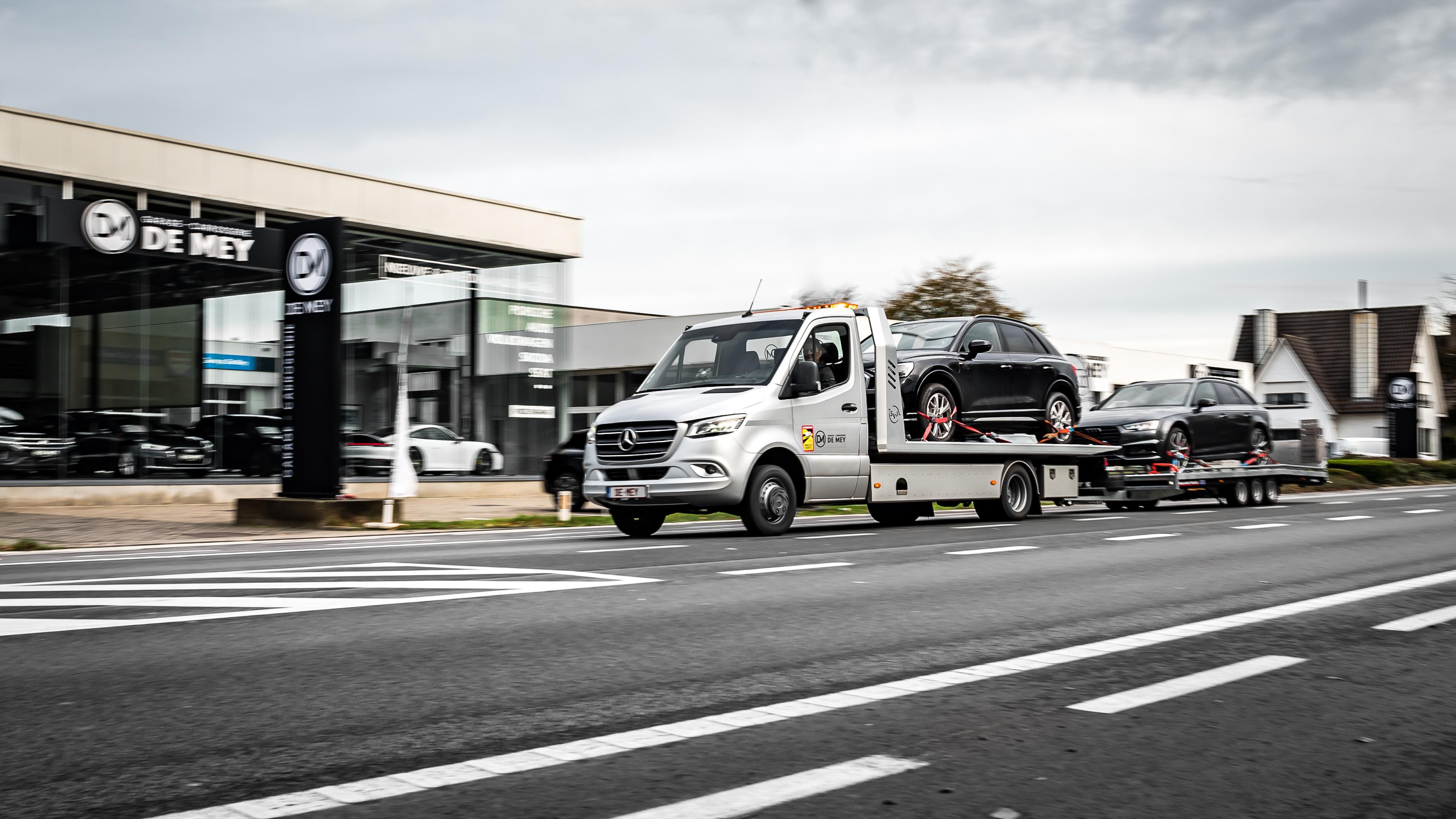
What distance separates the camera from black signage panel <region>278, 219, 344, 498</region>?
725 inches

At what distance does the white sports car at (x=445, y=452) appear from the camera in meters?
29.4

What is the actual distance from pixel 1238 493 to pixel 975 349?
938cm

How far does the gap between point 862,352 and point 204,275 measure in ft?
56.3

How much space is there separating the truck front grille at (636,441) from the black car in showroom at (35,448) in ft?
47.6

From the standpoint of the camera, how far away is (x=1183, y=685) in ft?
16.8

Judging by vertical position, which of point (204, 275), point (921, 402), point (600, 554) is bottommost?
point (600, 554)

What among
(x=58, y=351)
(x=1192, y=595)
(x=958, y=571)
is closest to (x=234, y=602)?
(x=958, y=571)

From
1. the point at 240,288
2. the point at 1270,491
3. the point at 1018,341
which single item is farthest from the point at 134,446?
the point at 1270,491

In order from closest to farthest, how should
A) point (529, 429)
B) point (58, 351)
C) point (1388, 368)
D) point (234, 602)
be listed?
1. point (234, 602)
2. point (58, 351)
3. point (529, 429)
4. point (1388, 368)

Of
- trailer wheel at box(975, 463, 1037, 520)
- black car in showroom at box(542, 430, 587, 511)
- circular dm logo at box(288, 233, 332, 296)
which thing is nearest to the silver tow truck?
trailer wheel at box(975, 463, 1037, 520)

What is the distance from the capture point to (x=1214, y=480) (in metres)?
21.5

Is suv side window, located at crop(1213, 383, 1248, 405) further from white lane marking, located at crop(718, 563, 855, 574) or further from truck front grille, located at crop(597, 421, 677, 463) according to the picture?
white lane marking, located at crop(718, 563, 855, 574)

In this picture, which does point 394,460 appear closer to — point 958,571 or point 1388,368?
point 958,571

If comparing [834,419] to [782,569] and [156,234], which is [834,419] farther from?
[156,234]
